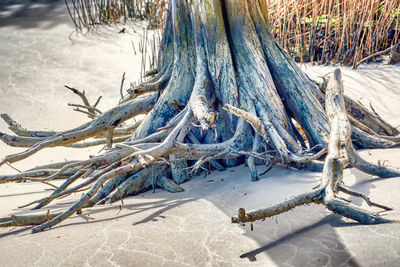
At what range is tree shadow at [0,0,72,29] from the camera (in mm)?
9047

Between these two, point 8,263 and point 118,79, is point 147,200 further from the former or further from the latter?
point 118,79

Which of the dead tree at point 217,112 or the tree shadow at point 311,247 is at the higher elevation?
the dead tree at point 217,112

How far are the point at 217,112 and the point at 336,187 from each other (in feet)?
3.07

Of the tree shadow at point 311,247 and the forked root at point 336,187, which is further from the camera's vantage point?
the forked root at point 336,187

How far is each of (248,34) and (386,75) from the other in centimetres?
311

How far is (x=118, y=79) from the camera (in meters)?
6.95

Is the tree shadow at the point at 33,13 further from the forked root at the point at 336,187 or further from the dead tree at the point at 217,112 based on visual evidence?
the forked root at the point at 336,187

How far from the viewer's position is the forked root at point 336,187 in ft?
5.92

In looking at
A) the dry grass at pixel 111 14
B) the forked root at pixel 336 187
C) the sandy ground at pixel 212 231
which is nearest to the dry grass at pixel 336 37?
the sandy ground at pixel 212 231

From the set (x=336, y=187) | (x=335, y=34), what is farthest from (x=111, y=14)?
(x=336, y=187)

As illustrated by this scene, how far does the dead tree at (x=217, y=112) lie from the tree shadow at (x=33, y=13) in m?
6.10

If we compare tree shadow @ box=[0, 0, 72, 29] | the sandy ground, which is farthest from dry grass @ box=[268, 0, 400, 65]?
tree shadow @ box=[0, 0, 72, 29]

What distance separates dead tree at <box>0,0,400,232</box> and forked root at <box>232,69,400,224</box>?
47 millimetres

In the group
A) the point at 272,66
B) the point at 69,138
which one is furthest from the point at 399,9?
the point at 69,138
